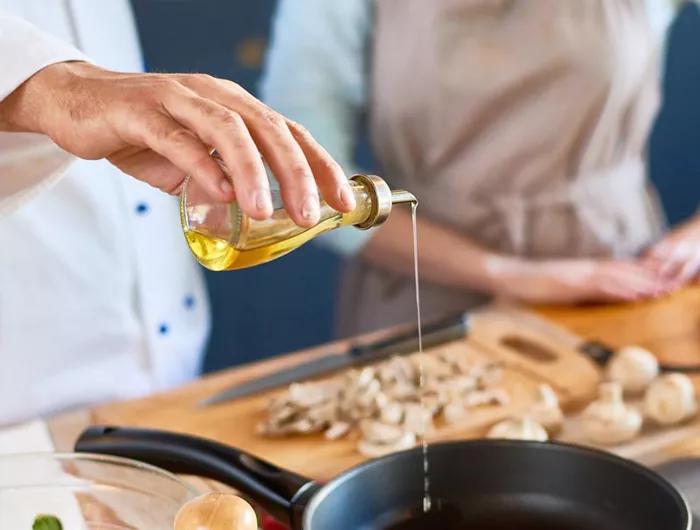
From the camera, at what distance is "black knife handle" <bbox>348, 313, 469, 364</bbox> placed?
110 centimetres

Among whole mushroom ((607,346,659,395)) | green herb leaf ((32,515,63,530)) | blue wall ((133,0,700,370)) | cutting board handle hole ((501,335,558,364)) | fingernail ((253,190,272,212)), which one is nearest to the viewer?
fingernail ((253,190,272,212))

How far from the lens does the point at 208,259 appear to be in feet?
2.09

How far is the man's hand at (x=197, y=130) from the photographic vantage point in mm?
564

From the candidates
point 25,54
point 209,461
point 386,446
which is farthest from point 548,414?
point 25,54

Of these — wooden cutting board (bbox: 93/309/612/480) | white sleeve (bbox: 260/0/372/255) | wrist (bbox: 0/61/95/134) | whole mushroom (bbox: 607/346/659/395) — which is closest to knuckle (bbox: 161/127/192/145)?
wrist (bbox: 0/61/95/134)

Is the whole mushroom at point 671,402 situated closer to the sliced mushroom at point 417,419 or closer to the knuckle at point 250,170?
the sliced mushroom at point 417,419

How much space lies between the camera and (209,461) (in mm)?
739

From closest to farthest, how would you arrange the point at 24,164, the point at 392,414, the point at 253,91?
1. the point at 24,164
2. the point at 392,414
3. the point at 253,91

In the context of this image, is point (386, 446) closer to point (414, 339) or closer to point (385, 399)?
point (385, 399)

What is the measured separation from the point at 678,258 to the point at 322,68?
0.60 m

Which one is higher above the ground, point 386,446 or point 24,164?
point 24,164

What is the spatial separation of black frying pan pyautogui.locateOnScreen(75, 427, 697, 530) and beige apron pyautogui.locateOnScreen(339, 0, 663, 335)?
31.5 inches

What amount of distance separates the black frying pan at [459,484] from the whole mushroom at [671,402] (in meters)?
0.27

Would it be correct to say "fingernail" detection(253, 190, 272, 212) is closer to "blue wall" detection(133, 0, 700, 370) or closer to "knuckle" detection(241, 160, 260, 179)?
"knuckle" detection(241, 160, 260, 179)
